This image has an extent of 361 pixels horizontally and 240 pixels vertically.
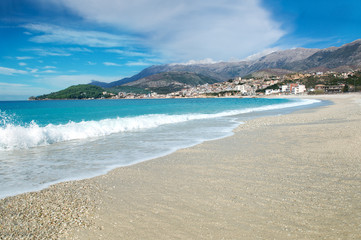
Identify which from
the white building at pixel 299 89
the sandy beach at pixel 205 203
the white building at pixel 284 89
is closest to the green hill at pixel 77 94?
the white building at pixel 284 89

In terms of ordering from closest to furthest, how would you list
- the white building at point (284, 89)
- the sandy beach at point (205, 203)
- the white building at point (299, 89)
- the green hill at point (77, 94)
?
1. the sandy beach at point (205, 203)
2. the white building at point (299, 89)
3. the white building at point (284, 89)
4. the green hill at point (77, 94)

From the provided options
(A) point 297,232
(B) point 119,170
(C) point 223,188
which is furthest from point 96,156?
(A) point 297,232

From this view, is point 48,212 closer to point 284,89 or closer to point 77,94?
point 284,89

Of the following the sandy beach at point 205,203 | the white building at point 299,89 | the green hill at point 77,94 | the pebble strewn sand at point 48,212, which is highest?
the green hill at point 77,94

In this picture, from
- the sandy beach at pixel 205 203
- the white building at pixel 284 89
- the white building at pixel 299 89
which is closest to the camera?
the sandy beach at pixel 205 203

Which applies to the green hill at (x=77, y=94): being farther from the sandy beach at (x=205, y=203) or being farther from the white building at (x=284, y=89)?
the sandy beach at (x=205, y=203)

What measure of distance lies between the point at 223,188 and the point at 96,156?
5555 mm

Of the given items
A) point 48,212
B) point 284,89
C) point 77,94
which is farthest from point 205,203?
point 77,94

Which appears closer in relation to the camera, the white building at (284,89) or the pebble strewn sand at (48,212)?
the pebble strewn sand at (48,212)

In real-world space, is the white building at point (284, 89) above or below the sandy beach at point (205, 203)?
above

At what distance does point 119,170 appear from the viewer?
6.82 metres

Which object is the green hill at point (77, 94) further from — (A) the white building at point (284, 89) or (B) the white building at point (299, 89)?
(B) the white building at point (299, 89)

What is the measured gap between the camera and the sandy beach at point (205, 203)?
3.40 m

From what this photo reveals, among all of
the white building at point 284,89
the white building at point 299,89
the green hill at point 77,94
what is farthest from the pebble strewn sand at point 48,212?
the green hill at point 77,94
